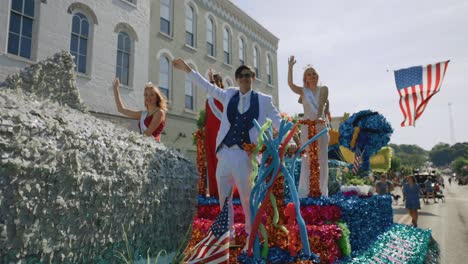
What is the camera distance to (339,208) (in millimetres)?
3420

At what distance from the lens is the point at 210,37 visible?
18953 millimetres

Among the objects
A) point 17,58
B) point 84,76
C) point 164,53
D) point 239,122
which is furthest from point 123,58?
point 239,122

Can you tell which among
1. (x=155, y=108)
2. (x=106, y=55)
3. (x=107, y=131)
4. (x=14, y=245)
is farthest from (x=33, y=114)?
(x=106, y=55)

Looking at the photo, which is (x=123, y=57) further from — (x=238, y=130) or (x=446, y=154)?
(x=446, y=154)

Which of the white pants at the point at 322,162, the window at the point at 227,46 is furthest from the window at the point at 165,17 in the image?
the white pants at the point at 322,162

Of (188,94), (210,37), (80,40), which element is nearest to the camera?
(80,40)

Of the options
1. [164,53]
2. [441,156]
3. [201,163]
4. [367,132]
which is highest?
[441,156]

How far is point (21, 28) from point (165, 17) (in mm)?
6978

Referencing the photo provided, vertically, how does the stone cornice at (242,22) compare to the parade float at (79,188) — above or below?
above

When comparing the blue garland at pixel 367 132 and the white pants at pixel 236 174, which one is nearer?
the white pants at pixel 236 174

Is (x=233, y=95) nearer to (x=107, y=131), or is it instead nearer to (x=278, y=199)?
(x=278, y=199)

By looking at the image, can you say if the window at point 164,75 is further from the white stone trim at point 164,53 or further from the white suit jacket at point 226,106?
the white suit jacket at point 226,106

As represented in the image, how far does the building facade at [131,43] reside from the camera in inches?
418

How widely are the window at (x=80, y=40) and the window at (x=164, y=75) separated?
Result: 13.0ft
